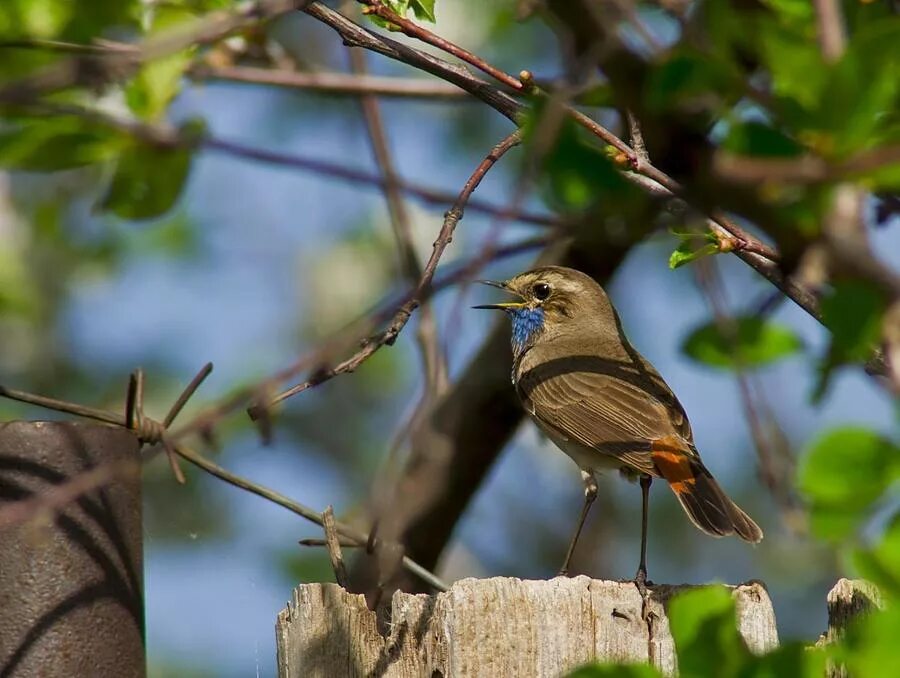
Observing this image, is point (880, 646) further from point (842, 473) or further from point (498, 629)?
point (498, 629)

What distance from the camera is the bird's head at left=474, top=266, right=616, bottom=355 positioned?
20.7 feet

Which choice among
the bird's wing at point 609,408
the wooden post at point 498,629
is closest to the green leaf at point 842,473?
the wooden post at point 498,629

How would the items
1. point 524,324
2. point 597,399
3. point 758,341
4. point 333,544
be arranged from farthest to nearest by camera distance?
point 524,324, point 597,399, point 333,544, point 758,341

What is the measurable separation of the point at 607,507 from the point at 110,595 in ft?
20.1

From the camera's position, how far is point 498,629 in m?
2.99

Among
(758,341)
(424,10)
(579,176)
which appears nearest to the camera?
(579,176)

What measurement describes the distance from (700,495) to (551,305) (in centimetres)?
189

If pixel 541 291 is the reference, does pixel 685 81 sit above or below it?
below

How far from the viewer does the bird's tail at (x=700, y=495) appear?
15.6 ft

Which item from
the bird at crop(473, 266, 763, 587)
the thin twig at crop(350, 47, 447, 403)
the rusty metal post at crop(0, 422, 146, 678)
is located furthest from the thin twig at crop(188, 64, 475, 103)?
the rusty metal post at crop(0, 422, 146, 678)

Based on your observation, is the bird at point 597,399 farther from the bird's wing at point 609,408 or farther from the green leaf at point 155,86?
the green leaf at point 155,86

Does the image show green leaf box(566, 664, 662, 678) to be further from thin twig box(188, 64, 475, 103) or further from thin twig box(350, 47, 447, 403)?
thin twig box(188, 64, 475, 103)

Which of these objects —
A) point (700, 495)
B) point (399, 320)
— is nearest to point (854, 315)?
point (399, 320)

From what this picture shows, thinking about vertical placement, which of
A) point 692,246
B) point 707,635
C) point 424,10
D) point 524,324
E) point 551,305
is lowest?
point 707,635
